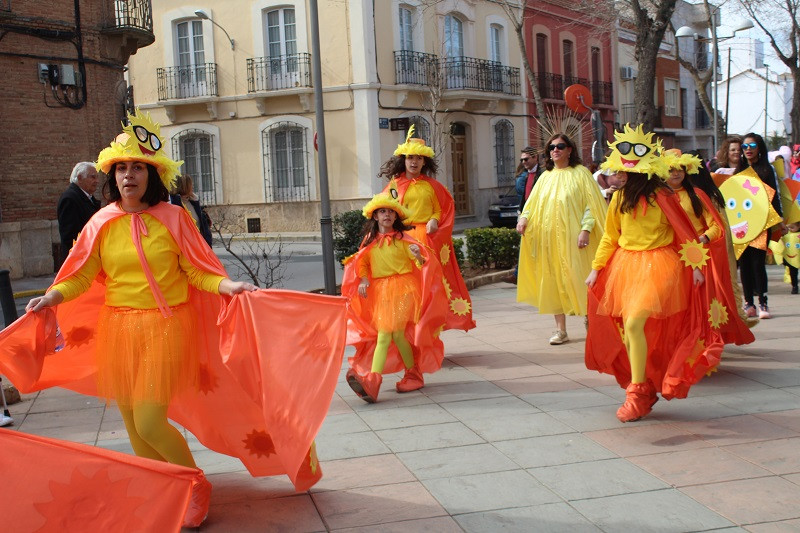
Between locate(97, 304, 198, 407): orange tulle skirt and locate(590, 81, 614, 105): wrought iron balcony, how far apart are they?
36354mm

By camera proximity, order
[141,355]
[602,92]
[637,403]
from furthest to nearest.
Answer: [602,92] → [637,403] → [141,355]

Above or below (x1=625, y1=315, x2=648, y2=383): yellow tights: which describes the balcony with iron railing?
above

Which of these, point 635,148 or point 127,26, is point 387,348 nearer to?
point 635,148

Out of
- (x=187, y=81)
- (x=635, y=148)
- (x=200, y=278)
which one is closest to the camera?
(x=200, y=278)

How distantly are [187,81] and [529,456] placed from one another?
87.6 ft

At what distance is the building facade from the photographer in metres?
16.7

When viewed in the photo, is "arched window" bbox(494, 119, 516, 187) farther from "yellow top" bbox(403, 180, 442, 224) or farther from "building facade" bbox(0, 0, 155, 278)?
"yellow top" bbox(403, 180, 442, 224)

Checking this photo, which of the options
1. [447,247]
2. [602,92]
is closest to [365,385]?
[447,247]

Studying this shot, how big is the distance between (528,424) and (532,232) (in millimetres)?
3193

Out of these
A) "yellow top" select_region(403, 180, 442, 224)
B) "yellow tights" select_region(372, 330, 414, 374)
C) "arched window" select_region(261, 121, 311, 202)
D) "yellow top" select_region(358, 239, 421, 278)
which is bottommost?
"yellow tights" select_region(372, 330, 414, 374)

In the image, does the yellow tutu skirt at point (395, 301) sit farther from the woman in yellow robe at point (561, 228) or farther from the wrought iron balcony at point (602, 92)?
the wrought iron balcony at point (602, 92)

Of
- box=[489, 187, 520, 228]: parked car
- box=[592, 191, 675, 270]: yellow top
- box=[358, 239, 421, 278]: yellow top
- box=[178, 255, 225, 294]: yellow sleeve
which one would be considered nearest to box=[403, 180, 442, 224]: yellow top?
box=[358, 239, 421, 278]: yellow top

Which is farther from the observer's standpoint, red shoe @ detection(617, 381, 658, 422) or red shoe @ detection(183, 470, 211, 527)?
red shoe @ detection(617, 381, 658, 422)

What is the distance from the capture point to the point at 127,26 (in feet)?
→ 60.5
